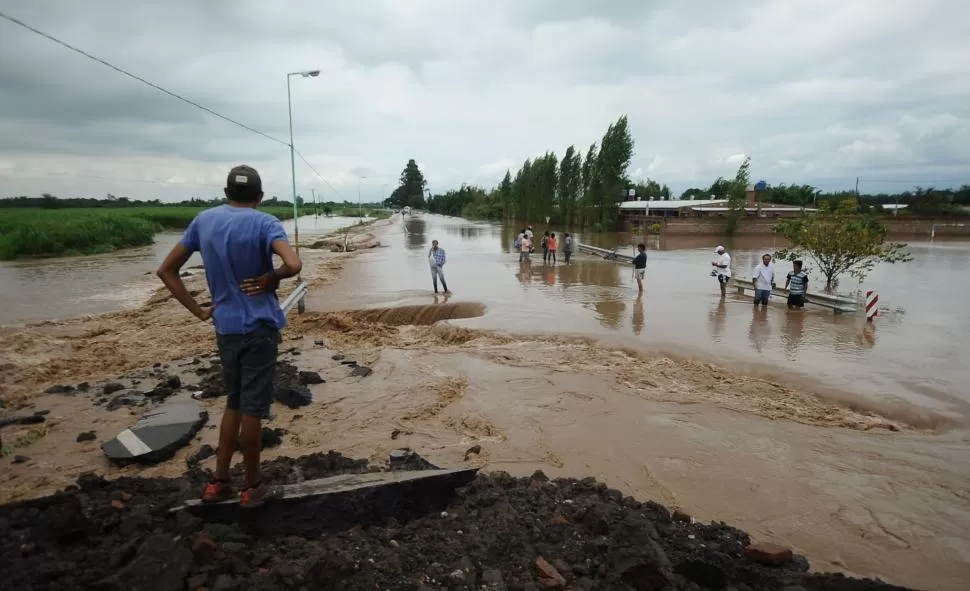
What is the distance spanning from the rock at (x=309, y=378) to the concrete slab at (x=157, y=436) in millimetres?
1630

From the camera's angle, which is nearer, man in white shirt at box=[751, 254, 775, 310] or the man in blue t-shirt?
the man in blue t-shirt

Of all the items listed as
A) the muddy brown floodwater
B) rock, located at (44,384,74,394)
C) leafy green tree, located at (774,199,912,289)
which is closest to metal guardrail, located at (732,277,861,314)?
the muddy brown floodwater

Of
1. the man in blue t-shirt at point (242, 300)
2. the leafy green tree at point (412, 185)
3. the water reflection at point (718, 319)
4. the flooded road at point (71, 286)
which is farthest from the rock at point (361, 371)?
the leafy green tree at point (412, 185)

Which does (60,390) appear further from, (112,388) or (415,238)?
(415,238)

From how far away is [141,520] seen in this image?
3.03 metres

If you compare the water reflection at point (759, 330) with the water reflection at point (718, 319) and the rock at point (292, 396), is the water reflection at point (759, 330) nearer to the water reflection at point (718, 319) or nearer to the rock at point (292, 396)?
the water reflection at point (718, 319)

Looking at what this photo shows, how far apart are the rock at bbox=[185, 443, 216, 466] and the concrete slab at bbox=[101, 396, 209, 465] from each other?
0.30 metres

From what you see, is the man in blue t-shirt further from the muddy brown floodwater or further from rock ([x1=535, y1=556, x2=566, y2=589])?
the muddy brown floodwater

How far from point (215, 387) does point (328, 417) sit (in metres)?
1.80

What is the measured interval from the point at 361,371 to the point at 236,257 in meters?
5.71

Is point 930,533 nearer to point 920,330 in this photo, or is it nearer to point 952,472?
point 952,472

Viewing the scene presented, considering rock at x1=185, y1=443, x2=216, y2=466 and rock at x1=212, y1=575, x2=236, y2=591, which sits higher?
rock at x1=212, y1=575, x2=236, y2=591

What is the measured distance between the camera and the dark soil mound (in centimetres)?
263

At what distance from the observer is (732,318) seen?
13.5 metres
